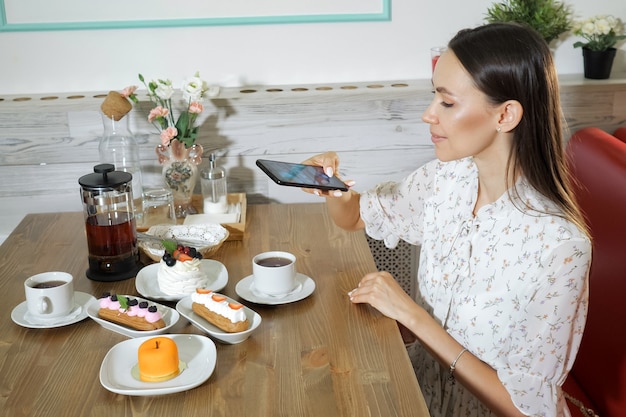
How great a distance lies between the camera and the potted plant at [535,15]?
2.21 m

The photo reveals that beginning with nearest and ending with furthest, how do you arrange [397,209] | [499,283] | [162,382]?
[162,382], [499,283], [397,209]

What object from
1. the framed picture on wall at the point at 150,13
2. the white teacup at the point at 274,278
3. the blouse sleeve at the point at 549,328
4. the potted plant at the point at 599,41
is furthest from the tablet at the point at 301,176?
the potted plant at the point at 599,41

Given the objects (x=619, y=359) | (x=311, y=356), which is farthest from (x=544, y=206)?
(x=311, y=356)

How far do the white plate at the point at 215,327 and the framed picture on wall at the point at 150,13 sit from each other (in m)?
1.02

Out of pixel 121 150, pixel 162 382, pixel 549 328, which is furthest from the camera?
pixel 121 150

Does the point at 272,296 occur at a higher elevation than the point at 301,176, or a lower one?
lower

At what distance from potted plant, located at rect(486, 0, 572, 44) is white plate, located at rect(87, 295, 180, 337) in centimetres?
130

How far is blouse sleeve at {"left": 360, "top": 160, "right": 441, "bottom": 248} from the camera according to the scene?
1.82 metres

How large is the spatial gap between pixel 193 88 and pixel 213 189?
0.89ft

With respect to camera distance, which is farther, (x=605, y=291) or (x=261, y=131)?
(x=261, y=131)

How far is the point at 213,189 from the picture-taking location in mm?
2090

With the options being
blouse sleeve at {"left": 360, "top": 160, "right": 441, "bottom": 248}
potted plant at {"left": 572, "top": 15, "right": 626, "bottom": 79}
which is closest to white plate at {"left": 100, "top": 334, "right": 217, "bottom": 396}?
blouse sleeve at {"left": 360, "top": 160, "right": 441, "bottom": 248}

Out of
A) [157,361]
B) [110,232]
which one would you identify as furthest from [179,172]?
[157,361]

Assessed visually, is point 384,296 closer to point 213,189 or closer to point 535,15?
Result: point 213,189
